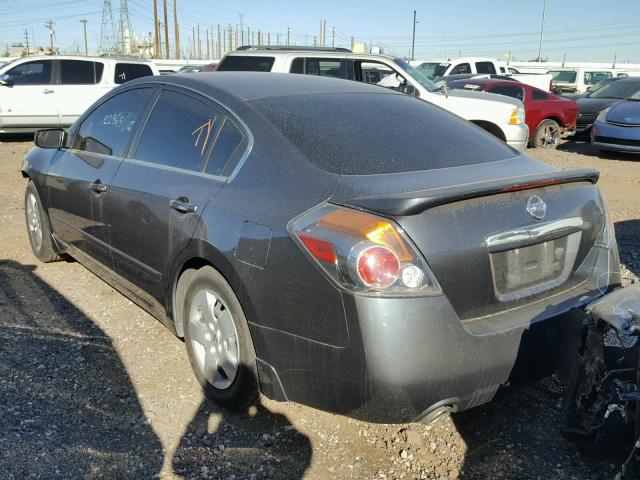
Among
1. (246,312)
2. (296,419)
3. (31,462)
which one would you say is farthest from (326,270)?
(31,462)

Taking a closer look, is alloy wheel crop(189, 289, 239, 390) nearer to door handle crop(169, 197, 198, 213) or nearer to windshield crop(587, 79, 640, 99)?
door handle crop(169, 197, 198, 213)

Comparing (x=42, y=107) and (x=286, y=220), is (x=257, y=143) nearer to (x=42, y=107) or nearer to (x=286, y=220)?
(x=286, y=220)

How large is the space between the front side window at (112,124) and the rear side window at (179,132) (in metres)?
0.23

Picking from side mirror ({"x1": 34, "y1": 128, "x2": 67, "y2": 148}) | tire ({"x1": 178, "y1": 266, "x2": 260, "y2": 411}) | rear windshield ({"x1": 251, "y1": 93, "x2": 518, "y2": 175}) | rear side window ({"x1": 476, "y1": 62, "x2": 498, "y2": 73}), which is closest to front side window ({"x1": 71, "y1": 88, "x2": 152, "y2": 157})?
side mirror ({"x1": 34, "y1": 128, "x2": 67, "y2": 148})

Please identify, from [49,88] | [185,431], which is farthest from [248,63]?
[185,431]

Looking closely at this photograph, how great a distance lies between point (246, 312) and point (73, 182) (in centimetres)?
223

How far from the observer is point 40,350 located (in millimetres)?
3764

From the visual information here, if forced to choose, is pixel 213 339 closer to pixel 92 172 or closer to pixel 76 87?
pixel 92 172

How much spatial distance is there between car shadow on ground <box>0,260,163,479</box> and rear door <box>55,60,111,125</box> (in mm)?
10342

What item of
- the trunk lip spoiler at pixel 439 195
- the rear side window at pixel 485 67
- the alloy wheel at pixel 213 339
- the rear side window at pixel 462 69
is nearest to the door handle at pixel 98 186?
the alloy wheel at pixel 213 339

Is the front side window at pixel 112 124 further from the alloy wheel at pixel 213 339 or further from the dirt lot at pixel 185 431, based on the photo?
the alloy wheel at pixel 213 339

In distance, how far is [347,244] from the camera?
2.37 m

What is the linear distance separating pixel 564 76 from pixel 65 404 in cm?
3079

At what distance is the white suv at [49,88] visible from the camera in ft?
43.8
